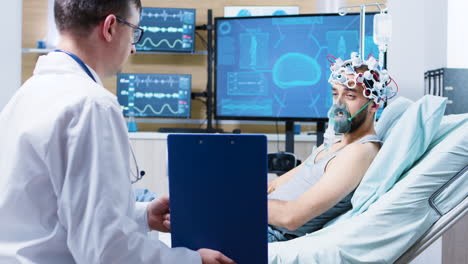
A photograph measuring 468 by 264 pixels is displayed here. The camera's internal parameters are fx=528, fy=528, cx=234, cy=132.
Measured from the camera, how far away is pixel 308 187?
2.15 m

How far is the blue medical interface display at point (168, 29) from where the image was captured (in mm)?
→ 4094

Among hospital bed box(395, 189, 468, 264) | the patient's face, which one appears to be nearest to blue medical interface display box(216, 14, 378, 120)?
the patient's face

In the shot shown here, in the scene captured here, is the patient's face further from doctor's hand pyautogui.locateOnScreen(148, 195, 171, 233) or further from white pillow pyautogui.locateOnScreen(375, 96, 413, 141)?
doctor's hand pyautogui.locateOnScreen(148, 195, 171, 233)

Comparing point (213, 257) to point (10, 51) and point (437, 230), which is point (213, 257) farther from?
point (10, 51)

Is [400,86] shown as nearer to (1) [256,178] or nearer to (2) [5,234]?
(1) [256,178]

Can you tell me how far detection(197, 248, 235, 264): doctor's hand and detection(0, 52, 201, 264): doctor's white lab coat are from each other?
0.03m

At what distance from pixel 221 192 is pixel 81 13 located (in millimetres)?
506

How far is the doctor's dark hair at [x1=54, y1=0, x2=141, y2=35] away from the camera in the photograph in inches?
46.2

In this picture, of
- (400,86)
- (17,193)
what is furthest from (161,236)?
(400,86)

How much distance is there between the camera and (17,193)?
41.4 inches

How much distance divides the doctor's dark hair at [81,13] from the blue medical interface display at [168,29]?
2.95 meters

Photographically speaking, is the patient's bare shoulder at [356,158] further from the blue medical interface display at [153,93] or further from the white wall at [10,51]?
the white wall at [10,51]

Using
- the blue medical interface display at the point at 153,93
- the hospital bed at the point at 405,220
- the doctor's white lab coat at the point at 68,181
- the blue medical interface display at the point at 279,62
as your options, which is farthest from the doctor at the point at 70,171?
the blue medical interface display at the point at 153,93

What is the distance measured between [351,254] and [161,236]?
0.83 m
